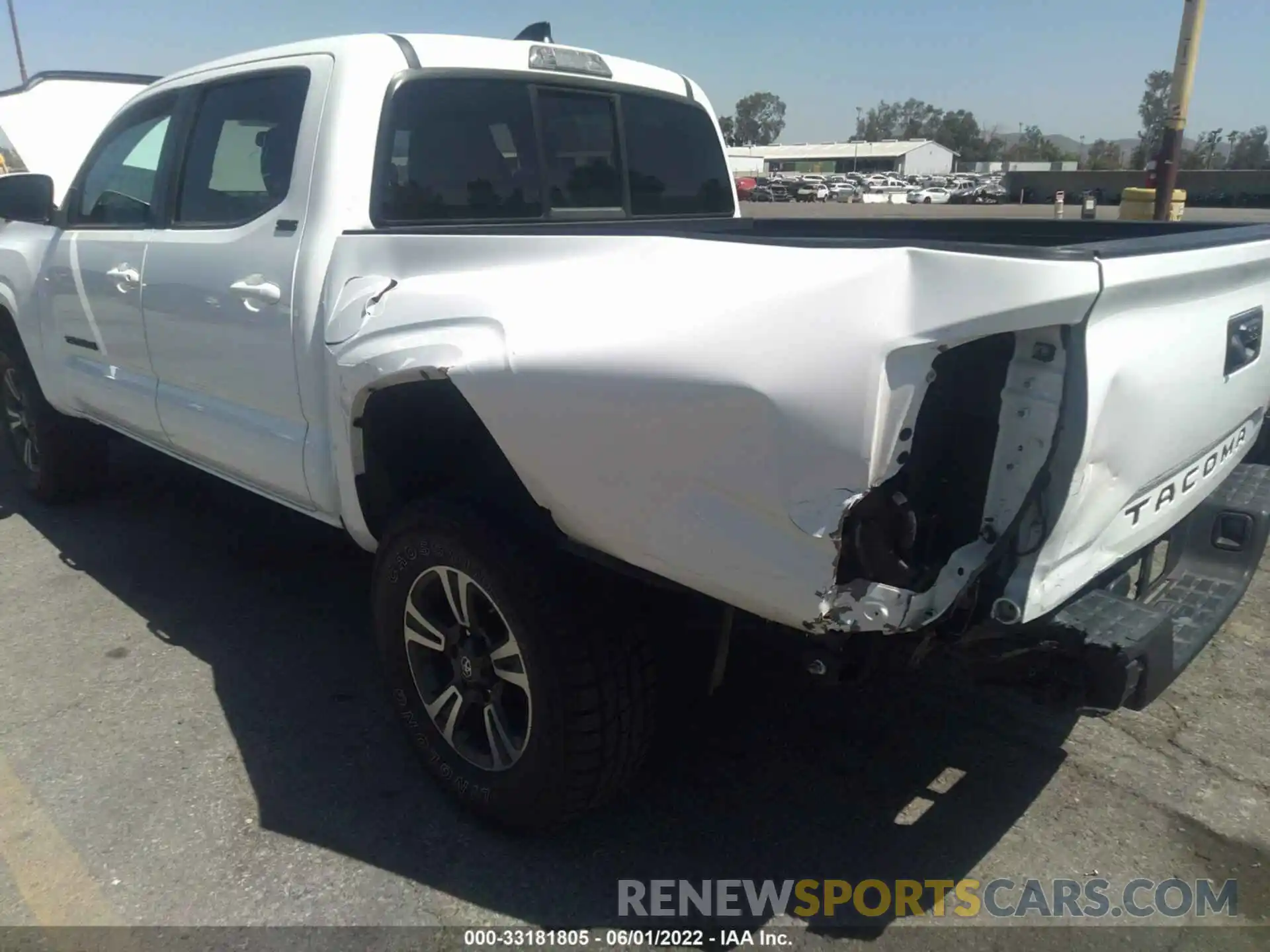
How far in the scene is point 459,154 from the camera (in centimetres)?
329

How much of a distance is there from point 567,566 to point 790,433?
83 cm

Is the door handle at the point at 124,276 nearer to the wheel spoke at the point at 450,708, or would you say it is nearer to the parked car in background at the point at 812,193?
the wheel spoke at the point at 450,708

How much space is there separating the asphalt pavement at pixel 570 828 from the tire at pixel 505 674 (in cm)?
18

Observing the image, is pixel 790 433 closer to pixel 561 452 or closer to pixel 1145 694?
pixel 561 452

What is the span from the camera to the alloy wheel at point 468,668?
260 centimetres

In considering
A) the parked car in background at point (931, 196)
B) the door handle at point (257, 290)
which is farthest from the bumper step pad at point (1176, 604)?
the parked car in background at point (931, 196)

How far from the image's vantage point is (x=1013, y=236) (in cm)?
348

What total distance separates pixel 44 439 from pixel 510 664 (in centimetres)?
386

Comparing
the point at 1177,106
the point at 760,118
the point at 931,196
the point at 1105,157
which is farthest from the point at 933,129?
the point at 1177,106

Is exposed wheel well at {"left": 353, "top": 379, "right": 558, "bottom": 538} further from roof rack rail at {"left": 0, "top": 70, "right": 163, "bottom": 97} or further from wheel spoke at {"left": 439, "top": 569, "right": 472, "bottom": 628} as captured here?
roof rack rail at {"left": 0, "top": 70, "right": 163, "bottom": 97}

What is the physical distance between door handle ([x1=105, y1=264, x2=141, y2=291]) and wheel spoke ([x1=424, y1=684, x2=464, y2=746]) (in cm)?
214

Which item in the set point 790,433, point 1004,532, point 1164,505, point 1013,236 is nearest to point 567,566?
point 790,433

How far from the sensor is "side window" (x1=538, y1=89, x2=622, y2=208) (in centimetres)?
358

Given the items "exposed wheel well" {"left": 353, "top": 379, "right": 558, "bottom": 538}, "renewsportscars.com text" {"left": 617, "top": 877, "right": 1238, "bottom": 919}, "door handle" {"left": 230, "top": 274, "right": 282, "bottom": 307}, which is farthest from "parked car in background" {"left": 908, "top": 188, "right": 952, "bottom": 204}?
"renewsportscars.com text" {"left": 617, "top": 877, "right": 1238, "bottom": 919}
